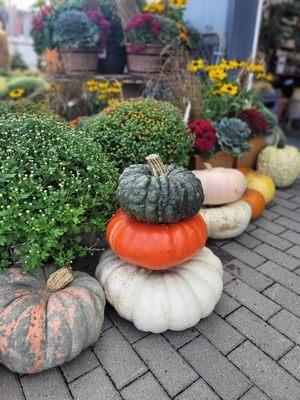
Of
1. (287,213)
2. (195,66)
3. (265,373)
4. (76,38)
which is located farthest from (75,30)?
(265,373)

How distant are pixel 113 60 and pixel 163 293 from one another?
3.91 m

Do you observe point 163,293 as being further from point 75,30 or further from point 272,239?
point 75,30

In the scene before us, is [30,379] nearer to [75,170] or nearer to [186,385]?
[186,385]

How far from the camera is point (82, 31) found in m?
4.24

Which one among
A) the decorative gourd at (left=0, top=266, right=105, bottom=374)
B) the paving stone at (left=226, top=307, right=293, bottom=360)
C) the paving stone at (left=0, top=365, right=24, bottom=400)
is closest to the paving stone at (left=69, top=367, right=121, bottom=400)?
the decorative gourd at (left=0, top=266, right=105, bottom=374)

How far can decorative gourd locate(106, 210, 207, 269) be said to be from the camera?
193cm

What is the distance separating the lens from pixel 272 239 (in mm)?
3035

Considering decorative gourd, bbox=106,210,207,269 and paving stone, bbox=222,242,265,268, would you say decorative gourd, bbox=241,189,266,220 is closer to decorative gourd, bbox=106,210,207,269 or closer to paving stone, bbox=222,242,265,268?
paving stone, bbox=222,242,265,268

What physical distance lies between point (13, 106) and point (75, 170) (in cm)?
168

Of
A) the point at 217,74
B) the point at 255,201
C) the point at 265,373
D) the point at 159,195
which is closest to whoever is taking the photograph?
the point at 265,373

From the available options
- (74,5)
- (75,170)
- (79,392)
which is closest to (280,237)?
(75,170)

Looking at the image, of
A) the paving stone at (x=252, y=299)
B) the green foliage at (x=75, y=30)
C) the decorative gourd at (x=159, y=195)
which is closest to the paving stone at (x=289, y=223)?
the paving stone at (x=252, y=299)

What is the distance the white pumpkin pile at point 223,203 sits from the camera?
2824 mm

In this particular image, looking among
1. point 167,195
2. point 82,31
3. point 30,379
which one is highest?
point 82,31
